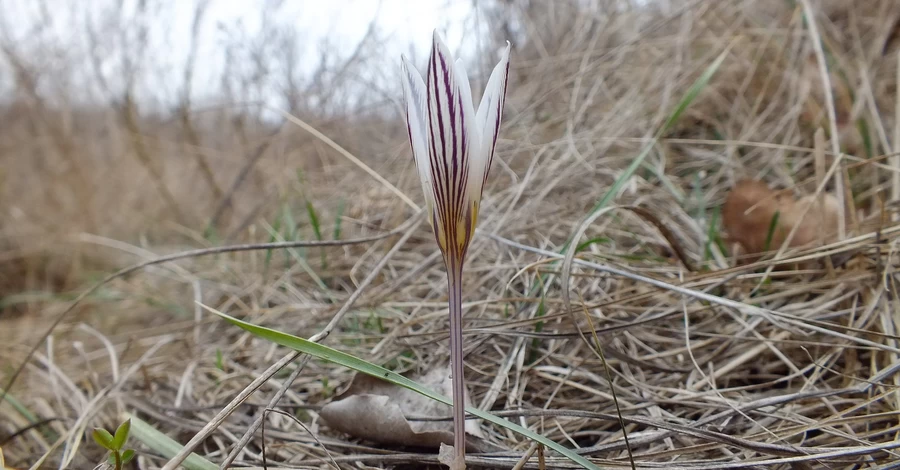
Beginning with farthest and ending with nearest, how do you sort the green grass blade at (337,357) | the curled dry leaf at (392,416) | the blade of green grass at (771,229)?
the blade of green grass at (771,229)
the curled dry leaf at (392,416)
the green grass blade at (337,357)

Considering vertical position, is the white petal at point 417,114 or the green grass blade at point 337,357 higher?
the white petal at point 417,114

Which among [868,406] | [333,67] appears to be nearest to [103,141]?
[333,67]

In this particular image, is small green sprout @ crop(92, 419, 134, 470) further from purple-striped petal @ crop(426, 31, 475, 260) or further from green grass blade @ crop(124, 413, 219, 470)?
purple-striped petal @ crop(426, 31, 475, 260)

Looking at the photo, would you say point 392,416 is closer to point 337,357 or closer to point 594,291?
point 337,357

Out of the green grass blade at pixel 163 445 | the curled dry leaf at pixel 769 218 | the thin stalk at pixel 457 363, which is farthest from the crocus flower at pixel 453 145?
the curled dry leaf at pixel 769 218

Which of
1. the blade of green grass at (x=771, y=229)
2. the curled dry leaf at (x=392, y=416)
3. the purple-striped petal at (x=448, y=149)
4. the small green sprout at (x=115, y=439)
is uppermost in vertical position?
the purple-striped petal at (x=448, y=149)

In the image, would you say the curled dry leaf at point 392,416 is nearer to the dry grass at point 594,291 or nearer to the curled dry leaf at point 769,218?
the dry grass at point 594,291

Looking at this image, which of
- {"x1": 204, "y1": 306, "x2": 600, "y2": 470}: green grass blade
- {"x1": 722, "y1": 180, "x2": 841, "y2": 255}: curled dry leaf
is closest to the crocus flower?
{"x1": 204, "y1": 306, "x2": 600, "y2": 470}: green grass blade
